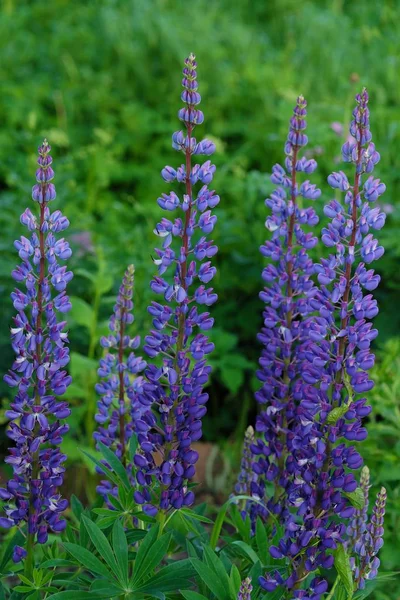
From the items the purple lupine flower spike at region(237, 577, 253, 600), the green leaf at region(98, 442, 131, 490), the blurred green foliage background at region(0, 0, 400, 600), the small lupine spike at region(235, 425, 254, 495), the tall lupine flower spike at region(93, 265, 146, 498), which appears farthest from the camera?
the blurred green foliage background at region(0, 0, 400, 600)

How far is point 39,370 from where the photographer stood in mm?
Result: 2199

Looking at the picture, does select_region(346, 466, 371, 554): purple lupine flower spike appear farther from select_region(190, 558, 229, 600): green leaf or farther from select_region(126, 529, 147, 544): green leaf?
select_region(126, 529, 147, 544): green leaf

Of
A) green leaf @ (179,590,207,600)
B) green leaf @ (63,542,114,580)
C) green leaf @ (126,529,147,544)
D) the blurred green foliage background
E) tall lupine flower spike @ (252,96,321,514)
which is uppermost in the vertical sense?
the blurred green foliage background

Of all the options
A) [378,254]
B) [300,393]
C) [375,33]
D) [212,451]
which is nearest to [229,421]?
[212,451]

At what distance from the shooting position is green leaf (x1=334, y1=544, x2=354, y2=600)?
7.22 feet

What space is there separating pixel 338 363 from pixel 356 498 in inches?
12.9

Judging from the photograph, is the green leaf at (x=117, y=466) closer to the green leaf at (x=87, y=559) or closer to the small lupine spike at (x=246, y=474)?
the green leaf at (x=87, y=559)

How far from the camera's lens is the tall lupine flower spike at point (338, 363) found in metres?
2.15

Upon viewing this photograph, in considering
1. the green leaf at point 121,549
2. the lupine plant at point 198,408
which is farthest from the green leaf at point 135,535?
the green leaf at point 121,549

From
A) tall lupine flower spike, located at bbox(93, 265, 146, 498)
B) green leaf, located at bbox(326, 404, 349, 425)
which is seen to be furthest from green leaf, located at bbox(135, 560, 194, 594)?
green leaf, located at bbox(326, 404, 349, 425)

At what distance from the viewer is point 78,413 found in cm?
402

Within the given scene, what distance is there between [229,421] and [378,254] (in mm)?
2562

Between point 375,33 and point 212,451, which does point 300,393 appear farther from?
point 375,33

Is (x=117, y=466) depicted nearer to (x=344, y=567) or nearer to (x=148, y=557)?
(x=148, y=557)
